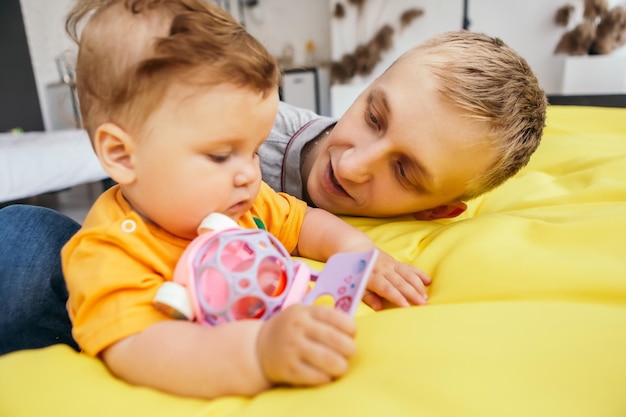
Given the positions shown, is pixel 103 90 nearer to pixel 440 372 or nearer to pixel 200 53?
pixel 200 53

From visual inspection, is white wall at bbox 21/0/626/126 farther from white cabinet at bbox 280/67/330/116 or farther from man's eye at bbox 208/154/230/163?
man's eye at bbox 208/154/230/163

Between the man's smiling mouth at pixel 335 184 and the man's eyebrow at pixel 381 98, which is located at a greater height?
the man's eyebrow at pixel 381 98

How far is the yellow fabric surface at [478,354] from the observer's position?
393 millimetres

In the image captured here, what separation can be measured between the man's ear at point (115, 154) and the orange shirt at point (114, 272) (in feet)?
0.15

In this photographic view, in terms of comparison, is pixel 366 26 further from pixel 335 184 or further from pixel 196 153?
pixel 196 153

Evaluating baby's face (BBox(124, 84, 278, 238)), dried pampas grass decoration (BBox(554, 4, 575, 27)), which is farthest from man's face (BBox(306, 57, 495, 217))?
dried pampas grass decoration (BBox(554, 4, 575, 27))

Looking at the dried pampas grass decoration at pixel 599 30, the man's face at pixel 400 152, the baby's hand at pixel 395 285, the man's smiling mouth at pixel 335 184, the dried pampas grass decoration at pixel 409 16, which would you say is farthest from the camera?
the dried pampas grass decoration at pixel 409 16

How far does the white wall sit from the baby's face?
9.92 ft

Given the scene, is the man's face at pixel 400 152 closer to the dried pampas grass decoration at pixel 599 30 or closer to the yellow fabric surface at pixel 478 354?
the yellow fabric surface at pixel 478 354

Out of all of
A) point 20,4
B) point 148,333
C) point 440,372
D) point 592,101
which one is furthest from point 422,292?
point 20,4

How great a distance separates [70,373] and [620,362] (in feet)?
1.66

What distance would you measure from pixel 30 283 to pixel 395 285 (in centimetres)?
50

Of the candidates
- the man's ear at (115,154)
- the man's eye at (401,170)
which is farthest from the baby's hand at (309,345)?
the man's eye at (401,170)

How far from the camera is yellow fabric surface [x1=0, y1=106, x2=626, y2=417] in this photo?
0.39 meters
